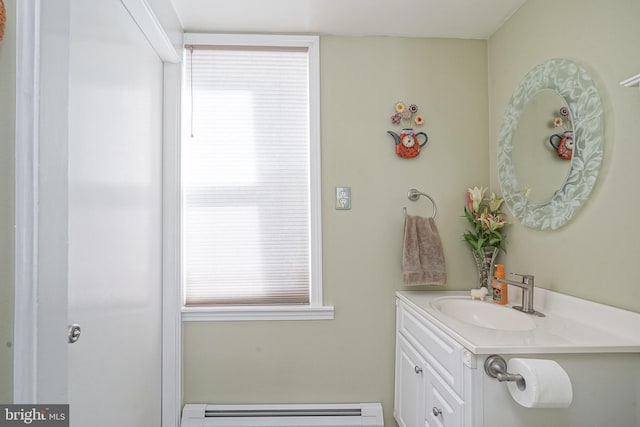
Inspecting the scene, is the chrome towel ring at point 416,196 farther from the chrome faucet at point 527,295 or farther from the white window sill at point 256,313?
the white window sill at point 256,313

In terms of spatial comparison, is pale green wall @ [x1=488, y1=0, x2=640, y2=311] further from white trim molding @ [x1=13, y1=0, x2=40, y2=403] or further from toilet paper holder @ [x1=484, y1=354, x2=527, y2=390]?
white trim molding @ [x1=13, y1=0, x2=40, y2=403]

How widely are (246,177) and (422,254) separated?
1.11 meters

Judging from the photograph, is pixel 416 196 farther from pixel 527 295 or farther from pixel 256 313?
pixel 256 313

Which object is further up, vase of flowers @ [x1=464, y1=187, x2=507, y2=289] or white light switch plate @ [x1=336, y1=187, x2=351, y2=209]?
white light switch plate @ [x1=336, y1=187, x2=351, y2=209]

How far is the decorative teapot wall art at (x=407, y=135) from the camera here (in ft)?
6.46

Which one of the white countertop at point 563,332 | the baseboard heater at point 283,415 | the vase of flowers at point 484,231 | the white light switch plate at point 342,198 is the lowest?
the baseboard heater at point 283,415

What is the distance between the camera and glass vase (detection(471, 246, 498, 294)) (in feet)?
6.16

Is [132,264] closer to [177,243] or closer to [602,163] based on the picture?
[177,243]

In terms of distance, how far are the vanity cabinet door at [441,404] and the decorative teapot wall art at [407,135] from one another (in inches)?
45.6

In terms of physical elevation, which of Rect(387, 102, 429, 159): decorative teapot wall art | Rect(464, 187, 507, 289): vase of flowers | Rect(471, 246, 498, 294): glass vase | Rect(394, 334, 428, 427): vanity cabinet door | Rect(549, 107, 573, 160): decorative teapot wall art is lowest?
Rect(394, 334, 428, 427): vanity cabinet door

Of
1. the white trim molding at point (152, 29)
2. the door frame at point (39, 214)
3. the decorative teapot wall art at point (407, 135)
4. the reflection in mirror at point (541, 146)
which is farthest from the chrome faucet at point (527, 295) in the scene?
the white trim molding at point (152, 29)

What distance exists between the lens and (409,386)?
1711mm

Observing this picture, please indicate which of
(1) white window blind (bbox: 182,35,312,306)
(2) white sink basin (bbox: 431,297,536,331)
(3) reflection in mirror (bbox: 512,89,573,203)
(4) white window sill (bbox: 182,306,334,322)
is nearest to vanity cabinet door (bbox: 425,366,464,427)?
(2) white sink basin (bbox: 431,297,536,331)

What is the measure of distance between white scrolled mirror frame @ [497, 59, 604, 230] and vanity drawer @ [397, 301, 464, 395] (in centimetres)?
72
